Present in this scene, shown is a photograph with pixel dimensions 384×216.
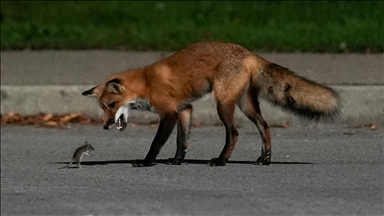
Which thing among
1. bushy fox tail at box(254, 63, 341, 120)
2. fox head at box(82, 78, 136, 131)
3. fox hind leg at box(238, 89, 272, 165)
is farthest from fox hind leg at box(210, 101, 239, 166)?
fox head at box(82, 78, 136, 131)

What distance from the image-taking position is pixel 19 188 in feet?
23.8

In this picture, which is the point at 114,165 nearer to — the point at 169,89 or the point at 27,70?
the point at 169,89

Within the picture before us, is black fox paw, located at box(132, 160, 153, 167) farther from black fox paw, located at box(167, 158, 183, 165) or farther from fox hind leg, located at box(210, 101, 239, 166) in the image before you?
fox hind leg, located at box(210, 101, 239, 166)

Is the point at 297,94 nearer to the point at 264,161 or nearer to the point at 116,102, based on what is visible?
the point at 264,161

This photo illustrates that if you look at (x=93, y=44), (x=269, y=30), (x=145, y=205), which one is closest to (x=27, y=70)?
(x=93, y=44)

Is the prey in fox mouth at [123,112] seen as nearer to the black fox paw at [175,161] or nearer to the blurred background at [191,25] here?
the black fox paw at [175,161]

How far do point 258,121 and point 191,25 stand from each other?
5.49m

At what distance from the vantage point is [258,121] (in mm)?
8352

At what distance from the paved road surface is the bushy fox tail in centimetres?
40

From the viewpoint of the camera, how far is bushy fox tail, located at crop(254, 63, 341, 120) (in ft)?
26.6

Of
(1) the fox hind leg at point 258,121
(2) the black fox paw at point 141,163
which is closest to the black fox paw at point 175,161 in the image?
(2) the black fox paw at point 141,163

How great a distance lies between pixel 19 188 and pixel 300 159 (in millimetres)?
2325

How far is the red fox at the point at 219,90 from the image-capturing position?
8.10 meters

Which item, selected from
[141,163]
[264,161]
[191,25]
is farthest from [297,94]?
[191,25]
